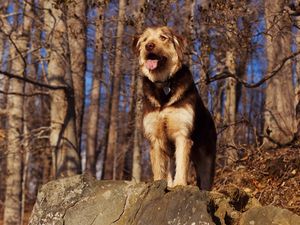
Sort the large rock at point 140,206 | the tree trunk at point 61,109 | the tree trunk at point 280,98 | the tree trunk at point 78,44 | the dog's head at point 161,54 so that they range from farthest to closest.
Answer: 1. the tree trunk at point 280,98
2. the tree trunk at point 78,44
3. the tree trunk at point 61,109
4. the dog's head at point 161,54
5. the large rock at point 140,206

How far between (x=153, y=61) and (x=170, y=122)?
77 centimetres

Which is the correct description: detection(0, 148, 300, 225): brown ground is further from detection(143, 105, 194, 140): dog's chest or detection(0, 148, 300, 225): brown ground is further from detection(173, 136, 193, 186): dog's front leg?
detection(143, 105, 194, 140): dog's chest

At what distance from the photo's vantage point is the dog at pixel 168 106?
6.11 meters

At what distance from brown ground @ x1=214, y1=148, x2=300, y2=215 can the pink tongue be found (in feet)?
10.5

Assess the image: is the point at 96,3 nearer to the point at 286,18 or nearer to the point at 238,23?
the point at 238,23

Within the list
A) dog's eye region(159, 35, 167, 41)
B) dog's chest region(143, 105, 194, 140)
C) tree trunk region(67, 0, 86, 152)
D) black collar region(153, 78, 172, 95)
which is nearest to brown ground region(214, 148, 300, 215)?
dog's chest region(143, 105, 194, 140)

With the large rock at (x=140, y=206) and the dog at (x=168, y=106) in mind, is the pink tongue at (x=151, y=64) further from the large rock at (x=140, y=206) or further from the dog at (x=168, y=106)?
the large rock at (x=140, y=206)

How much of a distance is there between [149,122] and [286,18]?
176 inches

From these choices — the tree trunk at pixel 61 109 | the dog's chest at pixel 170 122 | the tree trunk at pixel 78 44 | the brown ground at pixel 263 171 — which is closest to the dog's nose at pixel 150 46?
the dog's chest at pixel 170 122

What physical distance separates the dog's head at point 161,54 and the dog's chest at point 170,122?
0.47 m

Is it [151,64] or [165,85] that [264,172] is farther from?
[151,64]

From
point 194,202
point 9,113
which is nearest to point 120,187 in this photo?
point 194,202

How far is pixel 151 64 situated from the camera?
635 cm

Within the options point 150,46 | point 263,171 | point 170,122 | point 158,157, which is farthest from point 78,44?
point 170,122
